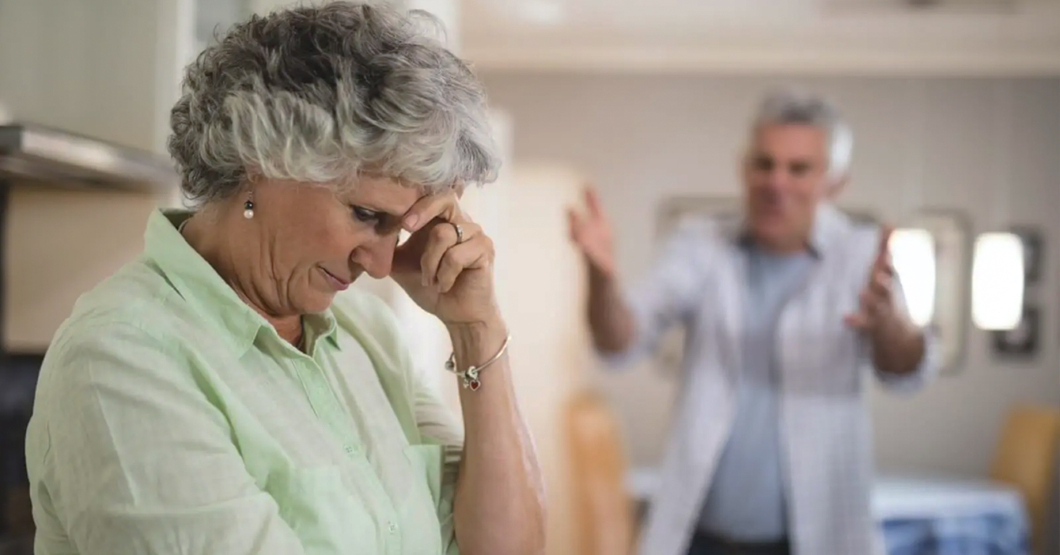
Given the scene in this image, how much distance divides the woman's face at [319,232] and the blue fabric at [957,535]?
127 inches

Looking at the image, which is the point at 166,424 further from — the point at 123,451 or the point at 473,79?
the point at 473,79

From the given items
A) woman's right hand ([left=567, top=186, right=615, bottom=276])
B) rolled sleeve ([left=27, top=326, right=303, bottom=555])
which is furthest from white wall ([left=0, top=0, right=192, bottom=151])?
rolled sleeve ([left=27, top=326, right=303, bottom=555])

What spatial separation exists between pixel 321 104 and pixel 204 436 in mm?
249

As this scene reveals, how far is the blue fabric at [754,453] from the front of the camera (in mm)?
1918

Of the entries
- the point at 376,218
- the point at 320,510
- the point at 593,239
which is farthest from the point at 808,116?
the point at 320,510

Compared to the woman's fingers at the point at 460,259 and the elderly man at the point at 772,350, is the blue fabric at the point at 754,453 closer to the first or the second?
the elderly man at the point at 772,350

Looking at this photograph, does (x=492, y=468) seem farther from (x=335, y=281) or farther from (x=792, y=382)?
(x=792, y=382)

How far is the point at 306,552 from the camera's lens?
75cm

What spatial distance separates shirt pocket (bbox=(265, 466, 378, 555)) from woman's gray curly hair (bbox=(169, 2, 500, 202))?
22cm

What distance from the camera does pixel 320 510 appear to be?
76 cm

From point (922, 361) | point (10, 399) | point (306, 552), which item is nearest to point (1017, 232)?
point (922, 361)

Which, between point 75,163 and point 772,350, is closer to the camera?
point 75,163

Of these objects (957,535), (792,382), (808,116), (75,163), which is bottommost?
(957,535)

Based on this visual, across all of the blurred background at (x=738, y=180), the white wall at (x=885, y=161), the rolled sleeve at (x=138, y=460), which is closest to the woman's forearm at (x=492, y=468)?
the rolled sleeve at (x=138, y=460)
